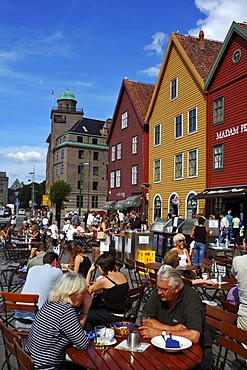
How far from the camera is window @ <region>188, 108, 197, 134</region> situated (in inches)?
1031

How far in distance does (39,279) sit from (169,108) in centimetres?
2520

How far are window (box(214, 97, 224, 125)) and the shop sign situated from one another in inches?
28.5

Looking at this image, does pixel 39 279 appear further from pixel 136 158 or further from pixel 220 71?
pixel 136 158

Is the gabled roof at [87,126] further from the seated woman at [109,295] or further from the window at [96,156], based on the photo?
the seated woman at [109,295]

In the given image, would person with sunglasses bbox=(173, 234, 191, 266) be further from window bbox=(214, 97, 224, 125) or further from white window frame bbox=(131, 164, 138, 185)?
white window frame bbox=(131, 164, 138, 185)

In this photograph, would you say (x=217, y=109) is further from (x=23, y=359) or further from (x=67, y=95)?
(x=67, y=95)

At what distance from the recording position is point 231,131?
886 inches

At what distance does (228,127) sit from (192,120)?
13.6 feet

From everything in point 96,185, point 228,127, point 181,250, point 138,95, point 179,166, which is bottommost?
point 181,250

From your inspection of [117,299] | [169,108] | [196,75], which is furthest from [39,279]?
[169,108]

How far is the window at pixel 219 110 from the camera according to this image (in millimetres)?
23438

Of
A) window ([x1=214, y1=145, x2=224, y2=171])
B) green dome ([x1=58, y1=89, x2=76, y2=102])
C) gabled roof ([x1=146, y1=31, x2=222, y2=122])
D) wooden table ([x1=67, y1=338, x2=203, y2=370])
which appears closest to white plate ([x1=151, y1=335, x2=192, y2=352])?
wooden table ([x1=67, y1=338, x2=203, y2=370])

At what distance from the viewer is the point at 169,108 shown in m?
29.4

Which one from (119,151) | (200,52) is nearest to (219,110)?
(200,52)
